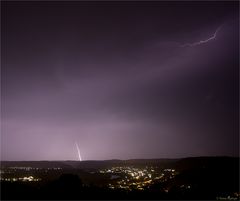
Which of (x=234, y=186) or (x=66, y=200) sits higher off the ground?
(x=66, y=200)

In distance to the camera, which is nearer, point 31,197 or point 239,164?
point 31,197

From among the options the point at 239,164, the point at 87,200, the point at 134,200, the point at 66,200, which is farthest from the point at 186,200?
the point at 239,164

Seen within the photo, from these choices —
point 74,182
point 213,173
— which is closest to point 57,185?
point 74,182

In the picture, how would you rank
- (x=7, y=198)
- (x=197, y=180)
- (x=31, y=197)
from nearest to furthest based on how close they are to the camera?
(x=7, y=198) → (x=31, y=197) → (x=197, y=180)

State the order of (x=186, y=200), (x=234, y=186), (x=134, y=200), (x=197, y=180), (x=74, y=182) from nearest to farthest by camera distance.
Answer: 1. (x=134, y=200)
2. (x=186, y=200)
3. (x=74, y=182)
4. (x=234, y=186)
5. (x=197, y=180)

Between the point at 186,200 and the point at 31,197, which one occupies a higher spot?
the point at 31,197

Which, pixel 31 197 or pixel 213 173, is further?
pixel 213 173

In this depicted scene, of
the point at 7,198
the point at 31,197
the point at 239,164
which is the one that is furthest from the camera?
the point at 239,164

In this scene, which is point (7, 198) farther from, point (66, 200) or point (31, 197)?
point (66, 200)

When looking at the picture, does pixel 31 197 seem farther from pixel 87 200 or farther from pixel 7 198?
pixel 87 200
